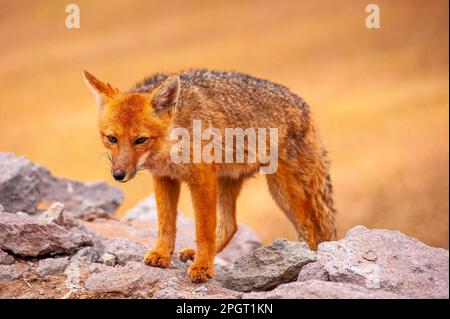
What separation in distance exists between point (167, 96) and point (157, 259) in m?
1.88

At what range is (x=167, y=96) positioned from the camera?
7.44 metres

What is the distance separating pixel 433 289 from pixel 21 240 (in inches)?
183

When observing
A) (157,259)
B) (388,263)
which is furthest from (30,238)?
(388,263)

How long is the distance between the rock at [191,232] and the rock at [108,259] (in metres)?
3.85

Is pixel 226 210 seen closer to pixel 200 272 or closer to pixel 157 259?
pixel 157 259

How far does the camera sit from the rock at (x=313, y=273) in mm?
7027

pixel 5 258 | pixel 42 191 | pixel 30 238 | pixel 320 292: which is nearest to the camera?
pixel 320 292

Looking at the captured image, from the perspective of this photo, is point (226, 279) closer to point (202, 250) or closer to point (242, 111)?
point (202, 250)

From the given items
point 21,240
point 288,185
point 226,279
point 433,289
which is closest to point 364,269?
point 433,289

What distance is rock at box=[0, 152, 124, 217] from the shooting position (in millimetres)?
10555

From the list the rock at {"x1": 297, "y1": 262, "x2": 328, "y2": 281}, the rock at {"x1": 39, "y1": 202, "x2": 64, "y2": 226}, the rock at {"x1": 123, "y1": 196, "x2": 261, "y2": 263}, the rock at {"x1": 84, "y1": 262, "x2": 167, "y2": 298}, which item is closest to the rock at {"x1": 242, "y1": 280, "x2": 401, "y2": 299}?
the rock at {"x1": 297, "y1": 262, "x2": 328, "y2": 281}

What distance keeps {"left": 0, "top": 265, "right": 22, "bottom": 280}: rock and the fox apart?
4.78 feet

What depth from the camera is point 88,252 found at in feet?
27.4

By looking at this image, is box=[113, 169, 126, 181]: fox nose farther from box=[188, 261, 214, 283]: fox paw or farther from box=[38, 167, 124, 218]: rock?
box=[38, 167, 124, 218]: rock
